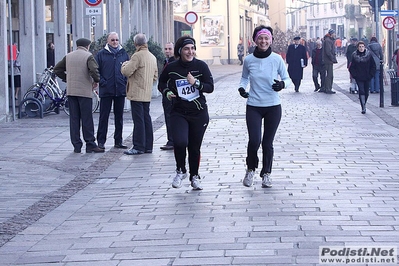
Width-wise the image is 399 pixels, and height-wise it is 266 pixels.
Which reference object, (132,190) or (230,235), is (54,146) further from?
(230,235)

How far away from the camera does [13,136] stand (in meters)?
Answer: 15.5

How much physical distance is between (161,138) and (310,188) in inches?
238

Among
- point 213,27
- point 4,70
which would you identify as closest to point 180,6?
point 213,27

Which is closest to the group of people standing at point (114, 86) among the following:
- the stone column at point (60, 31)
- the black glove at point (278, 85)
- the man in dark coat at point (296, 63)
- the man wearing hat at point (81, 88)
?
the man wearing hat at point (81, 88)

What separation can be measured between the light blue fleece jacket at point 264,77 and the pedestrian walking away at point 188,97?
1.50ft

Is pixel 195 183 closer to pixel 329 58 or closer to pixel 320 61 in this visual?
pixel 329 58

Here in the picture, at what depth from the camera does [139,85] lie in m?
12.9

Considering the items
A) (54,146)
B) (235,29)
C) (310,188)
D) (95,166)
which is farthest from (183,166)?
(235,29)

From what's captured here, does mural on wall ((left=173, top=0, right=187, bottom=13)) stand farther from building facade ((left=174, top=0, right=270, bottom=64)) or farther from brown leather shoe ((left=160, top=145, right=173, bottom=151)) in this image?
brown leather shoe ((left=160, top=145, right=173, bottom=151))

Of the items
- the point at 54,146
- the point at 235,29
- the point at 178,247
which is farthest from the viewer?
the point at 235,29

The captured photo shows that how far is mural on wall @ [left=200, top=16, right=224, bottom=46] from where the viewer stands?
60.2m

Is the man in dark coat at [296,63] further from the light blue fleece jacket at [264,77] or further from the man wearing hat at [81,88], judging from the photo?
the light blue fleece jacket at [264,77]

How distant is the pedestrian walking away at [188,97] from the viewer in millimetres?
9297

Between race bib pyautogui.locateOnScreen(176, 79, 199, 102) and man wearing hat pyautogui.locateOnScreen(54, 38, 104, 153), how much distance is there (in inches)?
156
